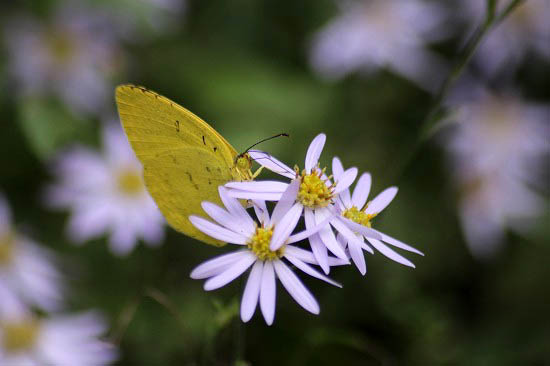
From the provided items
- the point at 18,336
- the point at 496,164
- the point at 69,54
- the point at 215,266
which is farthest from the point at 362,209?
the point at 69,54

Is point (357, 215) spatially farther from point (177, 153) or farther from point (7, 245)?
point (7, 245)

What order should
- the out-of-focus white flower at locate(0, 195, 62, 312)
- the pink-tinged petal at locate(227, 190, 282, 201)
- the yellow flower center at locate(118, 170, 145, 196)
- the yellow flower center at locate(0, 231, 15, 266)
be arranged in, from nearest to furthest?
the pink-tinged petal at locate(227, 190, 282, 201) < the out-of-focus white flower at locate(0, 195, 62, 312) < the yellow flower center at locate(0, 231, 15, 266) < the yellow flower center at locate(118, 170, 145, 196)

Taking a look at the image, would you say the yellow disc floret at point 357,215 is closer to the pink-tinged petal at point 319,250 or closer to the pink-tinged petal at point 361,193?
the pink-tinged petal at point 361,193

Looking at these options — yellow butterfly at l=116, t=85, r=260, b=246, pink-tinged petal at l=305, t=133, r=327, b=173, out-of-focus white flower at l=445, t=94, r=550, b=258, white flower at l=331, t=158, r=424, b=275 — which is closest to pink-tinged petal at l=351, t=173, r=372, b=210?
white flower at l=331, t=158, r=424, b=275

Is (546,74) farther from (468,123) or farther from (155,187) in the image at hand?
(155,187)

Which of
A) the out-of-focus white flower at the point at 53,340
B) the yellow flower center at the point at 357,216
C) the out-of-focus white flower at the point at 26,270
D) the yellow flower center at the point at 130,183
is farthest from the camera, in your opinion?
the yellow flower center at the point at 130,183

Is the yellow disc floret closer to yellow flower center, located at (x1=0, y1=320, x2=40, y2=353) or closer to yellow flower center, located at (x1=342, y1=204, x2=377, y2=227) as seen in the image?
yellow flower center, located at (x1=342, y1=204, x2=377, y2=227)

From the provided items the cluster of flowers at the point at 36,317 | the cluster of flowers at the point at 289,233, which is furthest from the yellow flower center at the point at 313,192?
the cluster of flowers at the point at 36,317
